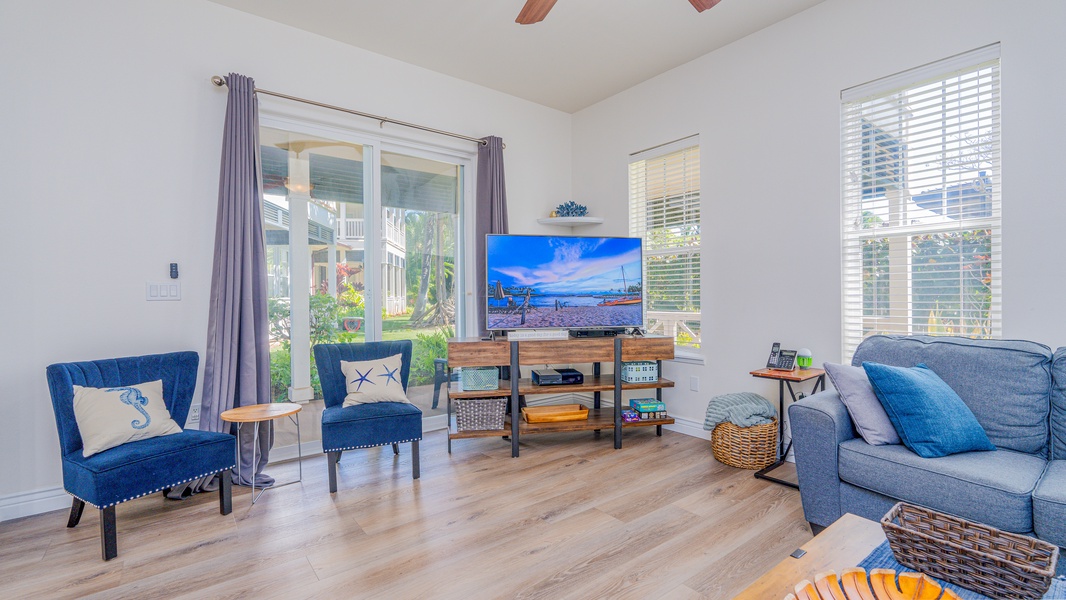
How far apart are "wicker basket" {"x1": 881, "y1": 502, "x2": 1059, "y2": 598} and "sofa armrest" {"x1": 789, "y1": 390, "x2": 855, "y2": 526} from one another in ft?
2.99

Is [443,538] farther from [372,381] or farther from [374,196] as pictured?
[374,196]

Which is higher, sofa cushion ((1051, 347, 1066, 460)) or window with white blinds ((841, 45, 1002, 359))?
window with white blinds ((841, 45, 1002, 359))

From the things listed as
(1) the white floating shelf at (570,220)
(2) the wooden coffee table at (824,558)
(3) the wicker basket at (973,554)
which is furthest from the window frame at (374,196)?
(3) the wicker basket at (973,554)

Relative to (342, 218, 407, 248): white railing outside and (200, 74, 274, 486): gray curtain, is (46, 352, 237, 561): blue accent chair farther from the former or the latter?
(342, 218, 407, 248): white railing outside

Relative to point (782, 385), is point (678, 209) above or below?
above

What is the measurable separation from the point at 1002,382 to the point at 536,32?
3203 mm

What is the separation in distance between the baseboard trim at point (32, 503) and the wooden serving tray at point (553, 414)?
8.82 feet

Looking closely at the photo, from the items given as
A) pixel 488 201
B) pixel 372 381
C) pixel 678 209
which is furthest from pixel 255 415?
pixel 678 209

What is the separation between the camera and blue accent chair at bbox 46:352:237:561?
2.08 meters

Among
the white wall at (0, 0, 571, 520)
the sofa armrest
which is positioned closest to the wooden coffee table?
the sofa armrest

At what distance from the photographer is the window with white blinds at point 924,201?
8.03ft

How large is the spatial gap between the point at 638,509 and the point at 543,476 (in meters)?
0.69

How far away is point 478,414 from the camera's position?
3.50 m

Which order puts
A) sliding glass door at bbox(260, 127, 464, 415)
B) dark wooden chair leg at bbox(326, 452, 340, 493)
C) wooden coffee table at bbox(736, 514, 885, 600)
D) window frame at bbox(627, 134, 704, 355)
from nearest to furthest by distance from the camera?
wooden coffee table at bbox(736, 514, 885, 600) → dark wooden chair leg at bbox(326, 452, 340, 493) → sliding glass door at bbox(260, 127, 464, 415) → window frame at bbox(627, 134, 704, 355)
